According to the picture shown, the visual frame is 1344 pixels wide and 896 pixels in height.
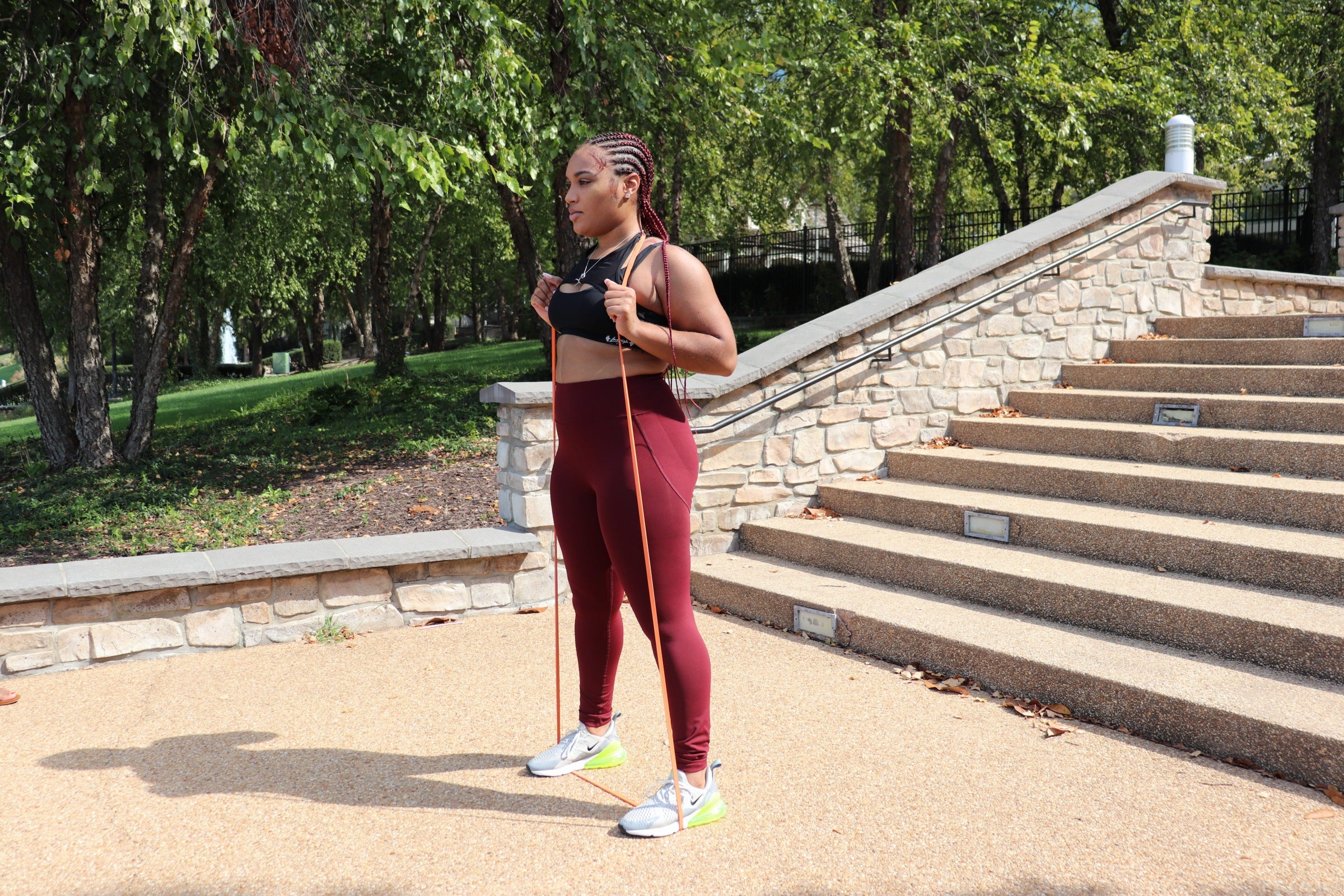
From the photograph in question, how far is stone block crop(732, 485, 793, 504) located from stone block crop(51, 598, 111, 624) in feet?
11.3

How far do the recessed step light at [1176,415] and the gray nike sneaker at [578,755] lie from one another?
435 cm

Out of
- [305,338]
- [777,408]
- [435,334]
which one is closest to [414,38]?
[777,408]

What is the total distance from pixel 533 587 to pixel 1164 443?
12.0ft

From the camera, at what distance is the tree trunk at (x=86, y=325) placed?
8961 mm

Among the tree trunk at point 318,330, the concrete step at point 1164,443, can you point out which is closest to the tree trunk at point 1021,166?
the concrete step at point 1164,443

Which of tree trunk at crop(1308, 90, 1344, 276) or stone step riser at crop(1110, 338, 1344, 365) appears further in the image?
tree trunk at crop(1308, 90, 1344, 276)

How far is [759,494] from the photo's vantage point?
6.29 meters

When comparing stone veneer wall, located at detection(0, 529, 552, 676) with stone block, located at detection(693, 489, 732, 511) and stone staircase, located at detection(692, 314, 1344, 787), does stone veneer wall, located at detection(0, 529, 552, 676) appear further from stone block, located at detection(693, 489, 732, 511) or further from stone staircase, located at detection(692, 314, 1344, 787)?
stone staircase, located at detection(692, 314, 1344, 787)

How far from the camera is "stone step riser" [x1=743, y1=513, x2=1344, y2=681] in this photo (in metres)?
3.69

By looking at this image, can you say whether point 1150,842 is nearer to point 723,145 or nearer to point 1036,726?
point 1036,726

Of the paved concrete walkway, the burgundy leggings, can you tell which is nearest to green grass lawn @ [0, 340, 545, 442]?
the paved concrete walkway

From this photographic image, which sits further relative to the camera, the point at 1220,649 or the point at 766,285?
the point at 766,285

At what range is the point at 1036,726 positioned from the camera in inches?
148

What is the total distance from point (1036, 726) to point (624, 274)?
7.60 feet
